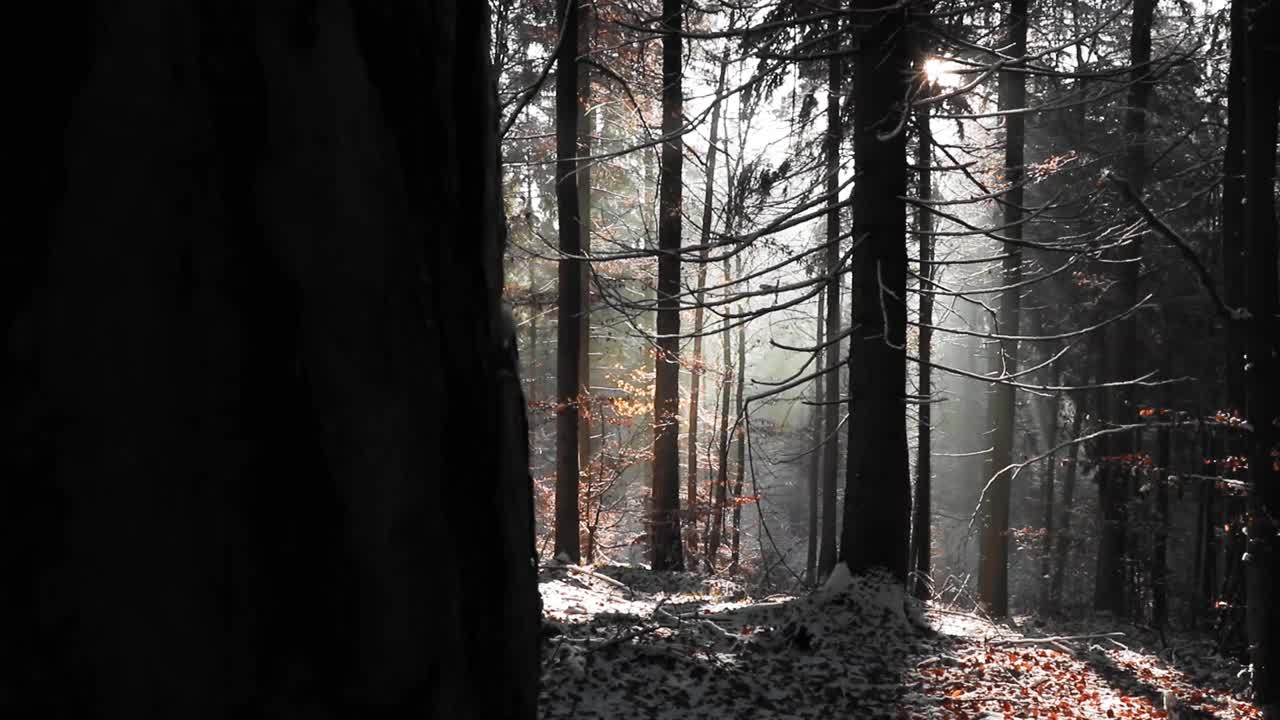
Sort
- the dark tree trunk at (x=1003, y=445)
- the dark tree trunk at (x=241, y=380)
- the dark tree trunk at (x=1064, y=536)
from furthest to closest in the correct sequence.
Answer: the dark tree trunk at (x=1064, y=536) → the dark tree trunk at (x=1003, y=445) → the dark tree trunk at (x=241, y=380)

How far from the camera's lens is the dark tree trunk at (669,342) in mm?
11461

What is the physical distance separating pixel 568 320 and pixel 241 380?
35.6 ft

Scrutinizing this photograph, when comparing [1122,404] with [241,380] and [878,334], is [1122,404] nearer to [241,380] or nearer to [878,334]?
[878,334]

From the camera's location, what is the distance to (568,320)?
38.4 feet

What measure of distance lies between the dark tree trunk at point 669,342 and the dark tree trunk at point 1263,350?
6.47 metres

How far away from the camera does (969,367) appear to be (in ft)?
124

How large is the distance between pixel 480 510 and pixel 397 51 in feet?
2.24

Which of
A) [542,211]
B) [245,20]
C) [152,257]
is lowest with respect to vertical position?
[152,257]

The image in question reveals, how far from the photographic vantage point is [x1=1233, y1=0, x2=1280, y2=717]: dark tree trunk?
647 centimetres

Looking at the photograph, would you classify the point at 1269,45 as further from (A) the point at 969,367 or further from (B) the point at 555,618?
(A) the point at 969,367

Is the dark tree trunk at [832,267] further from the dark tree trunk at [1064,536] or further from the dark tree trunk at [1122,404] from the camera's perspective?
the dark tree trunk at [1064,536]

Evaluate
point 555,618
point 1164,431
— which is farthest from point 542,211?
point 555,618

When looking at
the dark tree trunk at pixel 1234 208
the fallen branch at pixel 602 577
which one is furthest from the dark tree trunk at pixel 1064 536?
the fallen branch at pixel 602 577

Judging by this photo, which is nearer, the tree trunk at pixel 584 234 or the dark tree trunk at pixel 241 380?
the dark tree trunk at pixel 241 380
